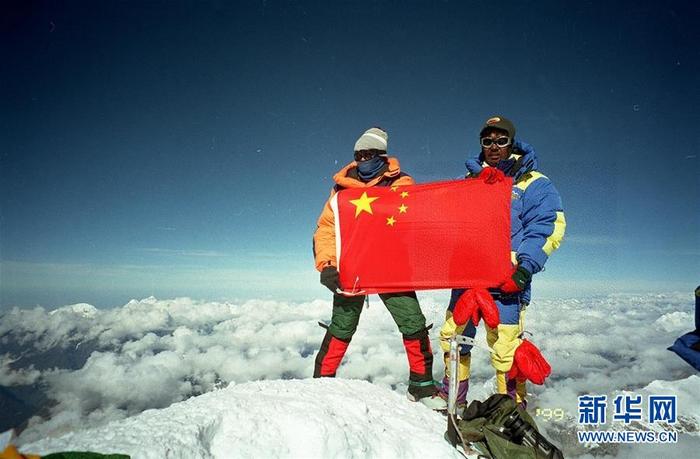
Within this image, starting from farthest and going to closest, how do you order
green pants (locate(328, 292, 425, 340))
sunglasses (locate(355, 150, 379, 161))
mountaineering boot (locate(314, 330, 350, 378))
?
sunglasses (locate(355, 150, 379, 161)) → mountaineering boot (locate(314, 330, 350, 378)) → green pants (locate(328, 292, 425, 340))

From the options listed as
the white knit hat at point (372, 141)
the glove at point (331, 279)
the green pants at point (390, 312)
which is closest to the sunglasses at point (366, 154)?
the white knit hat at point (372, 141)

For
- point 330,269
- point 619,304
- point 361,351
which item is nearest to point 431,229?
point 330,269

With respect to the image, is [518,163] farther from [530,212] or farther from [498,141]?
[530,212]

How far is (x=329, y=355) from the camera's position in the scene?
4.72 meters

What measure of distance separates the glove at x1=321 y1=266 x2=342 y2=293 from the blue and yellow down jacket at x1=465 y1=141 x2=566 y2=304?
239 centimetres

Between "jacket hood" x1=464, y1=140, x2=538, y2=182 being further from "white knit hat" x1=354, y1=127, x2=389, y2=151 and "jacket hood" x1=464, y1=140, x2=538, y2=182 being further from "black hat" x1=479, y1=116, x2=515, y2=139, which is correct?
"white knit hat" x1=354, y1=127, x2=389, y2=151

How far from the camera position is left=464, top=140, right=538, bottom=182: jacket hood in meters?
4.52

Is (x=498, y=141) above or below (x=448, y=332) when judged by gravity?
above

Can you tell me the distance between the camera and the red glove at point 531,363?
146 inches

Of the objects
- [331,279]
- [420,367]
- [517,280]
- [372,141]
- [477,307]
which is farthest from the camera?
[372,141]

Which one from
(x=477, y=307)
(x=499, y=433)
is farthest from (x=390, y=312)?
(x=499, y=433)

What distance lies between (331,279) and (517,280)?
2.39m

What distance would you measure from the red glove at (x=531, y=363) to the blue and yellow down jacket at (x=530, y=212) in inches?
30.2

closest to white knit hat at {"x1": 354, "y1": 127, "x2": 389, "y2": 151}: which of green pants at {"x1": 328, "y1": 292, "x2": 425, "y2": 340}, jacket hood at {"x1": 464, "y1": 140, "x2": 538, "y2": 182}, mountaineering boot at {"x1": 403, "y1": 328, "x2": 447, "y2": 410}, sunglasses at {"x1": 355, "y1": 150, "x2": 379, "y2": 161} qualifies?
sunglasses at {"x1": 355, "y1": 150, "x2": 379, "y2": 161}
